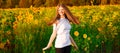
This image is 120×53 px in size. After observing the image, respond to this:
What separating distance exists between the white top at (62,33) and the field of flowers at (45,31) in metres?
2.66

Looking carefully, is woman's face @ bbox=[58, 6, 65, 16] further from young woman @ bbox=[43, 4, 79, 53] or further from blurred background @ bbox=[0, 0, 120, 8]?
blurred background @ bbox=[0, 0, 120, 8]

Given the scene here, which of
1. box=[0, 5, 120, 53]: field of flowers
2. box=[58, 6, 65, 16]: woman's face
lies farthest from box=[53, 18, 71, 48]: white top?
box=[0, 5, 120, 53]: field of flowers

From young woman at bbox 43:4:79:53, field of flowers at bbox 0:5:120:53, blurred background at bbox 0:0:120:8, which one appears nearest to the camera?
young woman at bbox 43:4:79:53

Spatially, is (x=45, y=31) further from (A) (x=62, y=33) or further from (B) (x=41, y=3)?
(B) (x=41, y=3)

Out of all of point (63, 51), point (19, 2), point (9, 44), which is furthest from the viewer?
point (19, 2)

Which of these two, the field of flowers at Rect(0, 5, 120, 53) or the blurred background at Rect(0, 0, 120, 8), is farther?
the blurred background at Rect(0, 0, 120, 8)

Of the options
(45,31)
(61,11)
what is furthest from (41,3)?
(61,11)

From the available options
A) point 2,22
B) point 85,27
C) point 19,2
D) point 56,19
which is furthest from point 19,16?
point 19,2

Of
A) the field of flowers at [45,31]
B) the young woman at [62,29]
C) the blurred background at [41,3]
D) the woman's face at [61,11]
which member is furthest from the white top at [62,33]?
the blurred background at [41,3]

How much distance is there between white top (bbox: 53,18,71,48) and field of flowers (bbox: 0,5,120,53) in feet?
8.71

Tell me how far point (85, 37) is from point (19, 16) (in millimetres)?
1542

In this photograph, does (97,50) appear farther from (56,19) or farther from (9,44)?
(56,19)

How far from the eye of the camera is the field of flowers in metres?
11.6

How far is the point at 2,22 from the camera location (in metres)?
11.7
